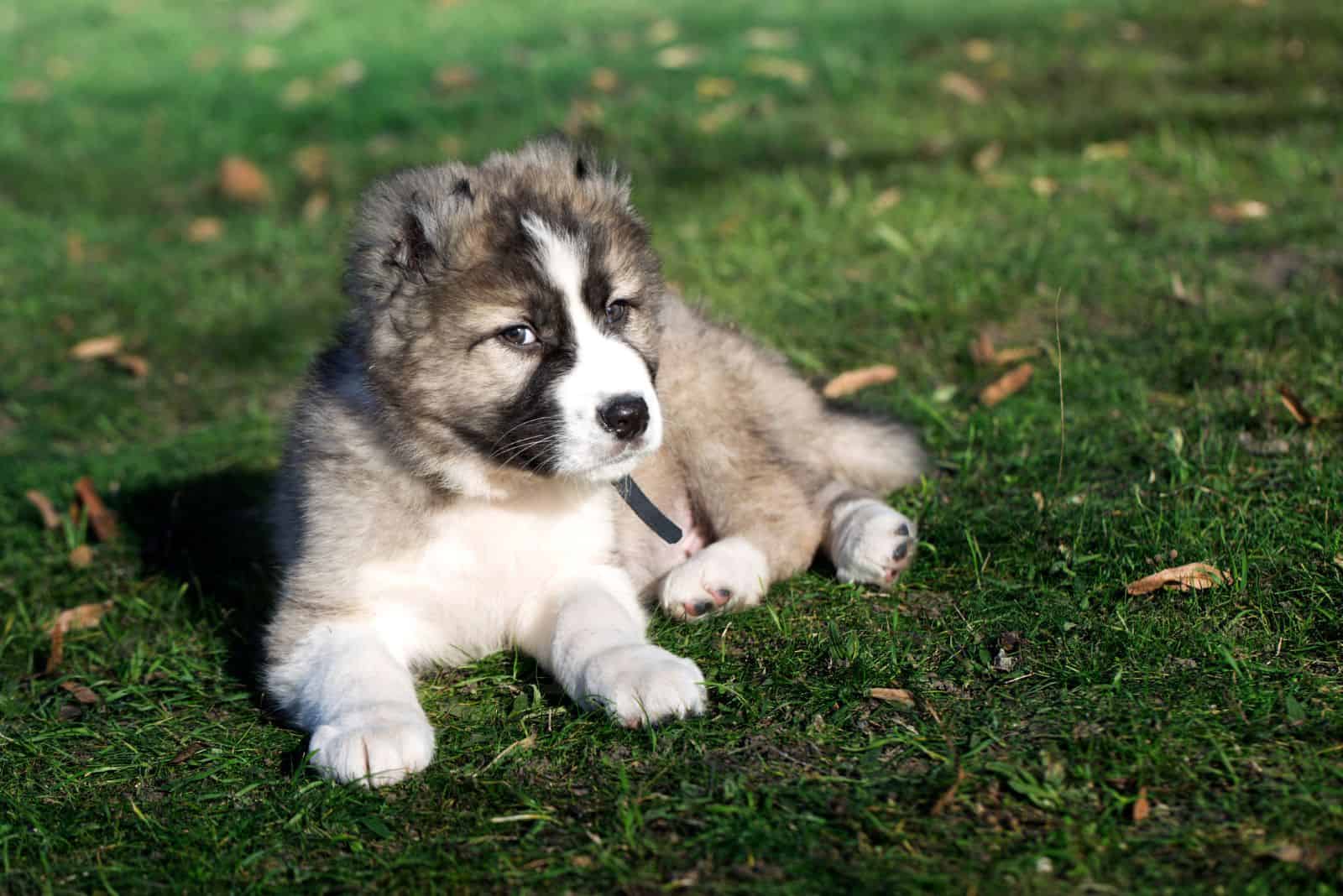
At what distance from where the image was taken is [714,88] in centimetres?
855

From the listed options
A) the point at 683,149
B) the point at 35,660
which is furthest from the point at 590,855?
the point at 683,149

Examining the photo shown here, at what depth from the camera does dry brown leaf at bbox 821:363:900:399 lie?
472 cm

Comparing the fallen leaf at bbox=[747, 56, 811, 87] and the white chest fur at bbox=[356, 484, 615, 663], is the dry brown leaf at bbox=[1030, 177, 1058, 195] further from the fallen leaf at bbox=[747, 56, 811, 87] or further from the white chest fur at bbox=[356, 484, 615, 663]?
the white chest fur at bbox=[356, 484, 615, 663]

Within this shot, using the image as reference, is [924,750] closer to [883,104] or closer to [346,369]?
[346,369]

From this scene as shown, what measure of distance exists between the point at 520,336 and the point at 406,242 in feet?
1.12

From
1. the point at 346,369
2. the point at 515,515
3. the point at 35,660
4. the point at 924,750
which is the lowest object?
the point at 35,660

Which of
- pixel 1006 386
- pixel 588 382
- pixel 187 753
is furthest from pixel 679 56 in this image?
pixel 187 753

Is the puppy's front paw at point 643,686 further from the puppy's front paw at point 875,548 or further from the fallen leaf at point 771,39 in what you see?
the fallen leaf at point 771,39

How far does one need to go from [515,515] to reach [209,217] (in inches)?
220

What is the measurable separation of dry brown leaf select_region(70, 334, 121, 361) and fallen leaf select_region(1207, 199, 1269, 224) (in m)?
4.92

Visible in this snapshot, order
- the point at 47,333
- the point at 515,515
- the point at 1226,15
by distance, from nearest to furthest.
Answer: the point at 515,515
the point at 47,333
the point at 1226,15

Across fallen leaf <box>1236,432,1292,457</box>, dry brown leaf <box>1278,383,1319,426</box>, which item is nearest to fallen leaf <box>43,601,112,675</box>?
fallen leaf <box>1236,432,1292,457</box>

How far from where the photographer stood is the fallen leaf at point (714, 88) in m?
8.43

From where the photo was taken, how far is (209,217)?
26.2 feet
